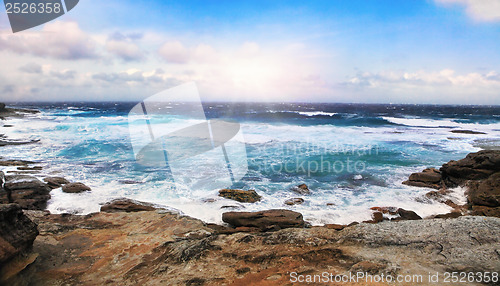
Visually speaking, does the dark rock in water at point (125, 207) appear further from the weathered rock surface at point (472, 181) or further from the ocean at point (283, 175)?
the weathered rock surface at point (472, 181)

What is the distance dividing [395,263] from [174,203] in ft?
23.7

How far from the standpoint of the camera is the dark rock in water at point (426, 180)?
36.1ft

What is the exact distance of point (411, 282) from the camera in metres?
3.29

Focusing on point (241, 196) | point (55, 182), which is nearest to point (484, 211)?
point (241, 196)

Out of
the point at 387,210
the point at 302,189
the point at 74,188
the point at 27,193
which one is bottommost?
the point at 387,210

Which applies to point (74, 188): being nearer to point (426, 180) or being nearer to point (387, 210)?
point (387, 210)

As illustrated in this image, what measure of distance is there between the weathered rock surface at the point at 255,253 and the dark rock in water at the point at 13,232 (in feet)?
1.13

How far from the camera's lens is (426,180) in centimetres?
1127

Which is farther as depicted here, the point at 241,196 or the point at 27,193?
the point at 241,196

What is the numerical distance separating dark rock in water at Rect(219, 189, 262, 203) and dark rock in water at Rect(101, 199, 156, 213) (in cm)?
274

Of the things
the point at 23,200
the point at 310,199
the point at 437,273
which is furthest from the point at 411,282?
the point at 23,200

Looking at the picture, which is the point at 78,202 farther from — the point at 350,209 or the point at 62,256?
the point at 350,209

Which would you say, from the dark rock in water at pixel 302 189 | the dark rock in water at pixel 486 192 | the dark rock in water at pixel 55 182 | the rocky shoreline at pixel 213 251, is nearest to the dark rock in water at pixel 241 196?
the dark rock in water at pixel 302 189

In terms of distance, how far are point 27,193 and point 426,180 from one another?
50.5 feet
